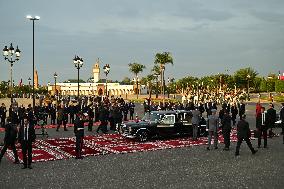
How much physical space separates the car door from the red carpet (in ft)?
1.55

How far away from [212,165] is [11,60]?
2479 centimetres

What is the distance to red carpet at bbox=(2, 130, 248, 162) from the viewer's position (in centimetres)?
1689

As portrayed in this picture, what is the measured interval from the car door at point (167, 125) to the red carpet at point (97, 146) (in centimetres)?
47

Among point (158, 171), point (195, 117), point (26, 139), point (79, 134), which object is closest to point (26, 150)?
point (26, 139)

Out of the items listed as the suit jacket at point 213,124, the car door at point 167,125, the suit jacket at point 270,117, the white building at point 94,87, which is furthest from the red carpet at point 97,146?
the white building at point 94,87

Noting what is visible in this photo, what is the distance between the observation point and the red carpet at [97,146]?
16.9 m

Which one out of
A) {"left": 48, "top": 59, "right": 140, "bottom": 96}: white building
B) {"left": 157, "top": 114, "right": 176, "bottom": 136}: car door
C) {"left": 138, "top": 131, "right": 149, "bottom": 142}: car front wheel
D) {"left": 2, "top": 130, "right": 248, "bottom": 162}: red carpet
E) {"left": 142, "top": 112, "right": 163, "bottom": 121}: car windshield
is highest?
{"left": 48, "top": 59, "right": 140, "bottom": 96}: white building

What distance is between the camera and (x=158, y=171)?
13.1 m

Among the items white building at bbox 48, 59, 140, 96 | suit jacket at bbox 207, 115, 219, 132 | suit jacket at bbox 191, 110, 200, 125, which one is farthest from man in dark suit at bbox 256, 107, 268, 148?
white building at bbox 48, 59, 140, 96

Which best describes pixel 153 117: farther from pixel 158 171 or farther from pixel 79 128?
pixel 158 171

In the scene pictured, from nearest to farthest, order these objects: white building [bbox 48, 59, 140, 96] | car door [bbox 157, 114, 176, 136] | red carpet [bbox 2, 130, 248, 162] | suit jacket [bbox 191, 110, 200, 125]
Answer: red carpet [bbox 2, 130, 248, 162]
suit jacket [bbox 191, 110, 200, 125]
car door [bbox 157, 114, 176, 136]
white building [bbox 48, 59, 140, 96]

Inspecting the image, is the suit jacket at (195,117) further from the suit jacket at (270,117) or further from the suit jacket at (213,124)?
the suit jacket at (270,117)

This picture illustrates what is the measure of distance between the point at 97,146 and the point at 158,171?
6710 millimetres

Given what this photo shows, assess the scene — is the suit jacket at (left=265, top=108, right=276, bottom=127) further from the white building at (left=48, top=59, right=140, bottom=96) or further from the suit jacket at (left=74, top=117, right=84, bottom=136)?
the white building at (left=48, top=59, right=140, bottom=96)
